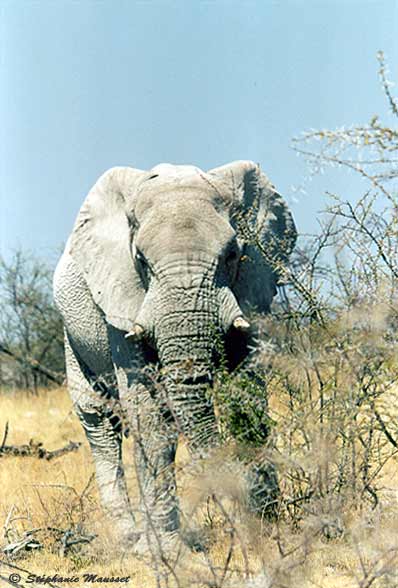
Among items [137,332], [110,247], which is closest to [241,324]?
[137,332]

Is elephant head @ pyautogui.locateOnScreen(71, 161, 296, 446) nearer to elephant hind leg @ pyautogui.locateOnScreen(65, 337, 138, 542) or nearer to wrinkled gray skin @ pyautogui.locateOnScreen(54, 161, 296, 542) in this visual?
wrinkled gray skin @ pyautogui.locateOnScreen(54, 161, 296, 542)

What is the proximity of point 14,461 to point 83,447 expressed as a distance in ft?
2.62

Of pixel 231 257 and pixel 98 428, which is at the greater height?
pixel 231 257

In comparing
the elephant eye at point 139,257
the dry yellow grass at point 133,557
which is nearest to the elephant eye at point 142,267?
the elephant eye at point 139,257

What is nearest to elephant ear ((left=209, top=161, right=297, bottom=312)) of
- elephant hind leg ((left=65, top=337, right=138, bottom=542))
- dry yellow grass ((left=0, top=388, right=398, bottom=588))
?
dry yellow grass ((left=0, top=388, right=398, bottom=588))

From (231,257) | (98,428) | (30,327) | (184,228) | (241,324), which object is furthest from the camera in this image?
(30,327)

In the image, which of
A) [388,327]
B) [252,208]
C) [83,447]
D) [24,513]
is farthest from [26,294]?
[388,327]

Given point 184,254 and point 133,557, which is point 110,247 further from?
point 133,557

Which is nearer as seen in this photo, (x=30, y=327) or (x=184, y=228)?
(x=184, y=228)

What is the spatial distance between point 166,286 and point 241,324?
420 mm

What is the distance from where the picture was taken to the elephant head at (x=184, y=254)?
4832mm

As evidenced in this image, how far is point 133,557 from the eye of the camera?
16.5 ft

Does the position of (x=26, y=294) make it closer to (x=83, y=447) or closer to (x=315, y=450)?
(x=83, y=447)

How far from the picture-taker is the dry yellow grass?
361cm
